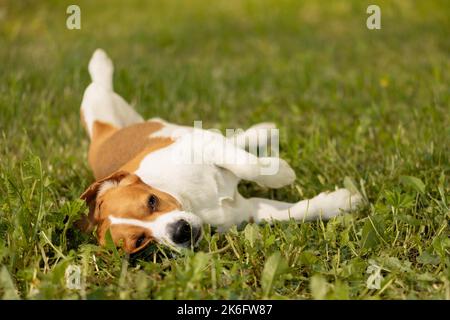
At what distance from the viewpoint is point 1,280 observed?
255cm

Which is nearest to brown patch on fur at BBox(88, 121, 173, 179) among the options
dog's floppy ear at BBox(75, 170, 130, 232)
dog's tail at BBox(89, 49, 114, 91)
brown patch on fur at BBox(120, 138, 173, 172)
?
brown patch on fur at BBox(120, 138, 173, 172)

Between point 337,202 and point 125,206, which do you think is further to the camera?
point 337,202

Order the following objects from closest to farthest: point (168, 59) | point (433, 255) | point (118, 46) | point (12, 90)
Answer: point (433, 255), point (12, 90), point (168, 59), point (118, 46)

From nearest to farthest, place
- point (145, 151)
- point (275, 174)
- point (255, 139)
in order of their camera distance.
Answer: point (275, 174) → point (145, 151) → point (255, 139)

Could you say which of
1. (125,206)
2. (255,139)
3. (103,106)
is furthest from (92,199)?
(103,106)

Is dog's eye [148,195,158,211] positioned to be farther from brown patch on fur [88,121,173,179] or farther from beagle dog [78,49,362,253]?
brown patch on fur [88,121,173,179]

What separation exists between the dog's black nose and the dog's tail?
80.9 inches

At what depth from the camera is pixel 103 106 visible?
4.45 metres

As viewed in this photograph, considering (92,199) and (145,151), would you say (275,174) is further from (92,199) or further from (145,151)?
(92,199)

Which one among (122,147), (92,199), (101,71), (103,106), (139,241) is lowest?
(139,241)

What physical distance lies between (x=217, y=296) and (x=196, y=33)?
17.2ft

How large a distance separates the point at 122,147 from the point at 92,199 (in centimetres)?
81
